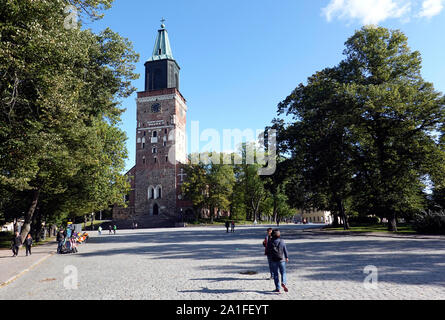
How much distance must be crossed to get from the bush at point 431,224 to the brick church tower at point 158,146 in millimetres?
44474

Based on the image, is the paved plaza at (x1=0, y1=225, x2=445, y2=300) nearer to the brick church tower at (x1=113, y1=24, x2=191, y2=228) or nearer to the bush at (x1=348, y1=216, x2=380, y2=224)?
the bush at (x1=348, y1=216, x2=380, y2=224)

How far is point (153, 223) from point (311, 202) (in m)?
32.3

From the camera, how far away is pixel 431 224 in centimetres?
2362

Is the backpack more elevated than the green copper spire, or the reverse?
the green copper spire

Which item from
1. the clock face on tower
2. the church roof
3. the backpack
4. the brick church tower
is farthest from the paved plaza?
the church roof

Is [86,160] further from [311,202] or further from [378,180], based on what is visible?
[311,202]

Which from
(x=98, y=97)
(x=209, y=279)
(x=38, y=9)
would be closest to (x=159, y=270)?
(x=209, y=279)

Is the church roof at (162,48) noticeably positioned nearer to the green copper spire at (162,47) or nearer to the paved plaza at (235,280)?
the green copper spire at (162,47)

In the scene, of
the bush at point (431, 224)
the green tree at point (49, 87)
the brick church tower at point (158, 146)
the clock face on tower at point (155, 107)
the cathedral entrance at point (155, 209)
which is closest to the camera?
the green tree at point (49, 87)

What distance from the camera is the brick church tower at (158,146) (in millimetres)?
62969

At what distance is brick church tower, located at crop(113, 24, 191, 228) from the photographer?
62969mm

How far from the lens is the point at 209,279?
8727mm

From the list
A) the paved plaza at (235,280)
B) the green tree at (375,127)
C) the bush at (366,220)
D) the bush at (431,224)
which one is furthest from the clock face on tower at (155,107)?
the paved plaza at (235,280)

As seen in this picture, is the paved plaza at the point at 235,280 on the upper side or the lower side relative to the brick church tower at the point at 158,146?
lower
